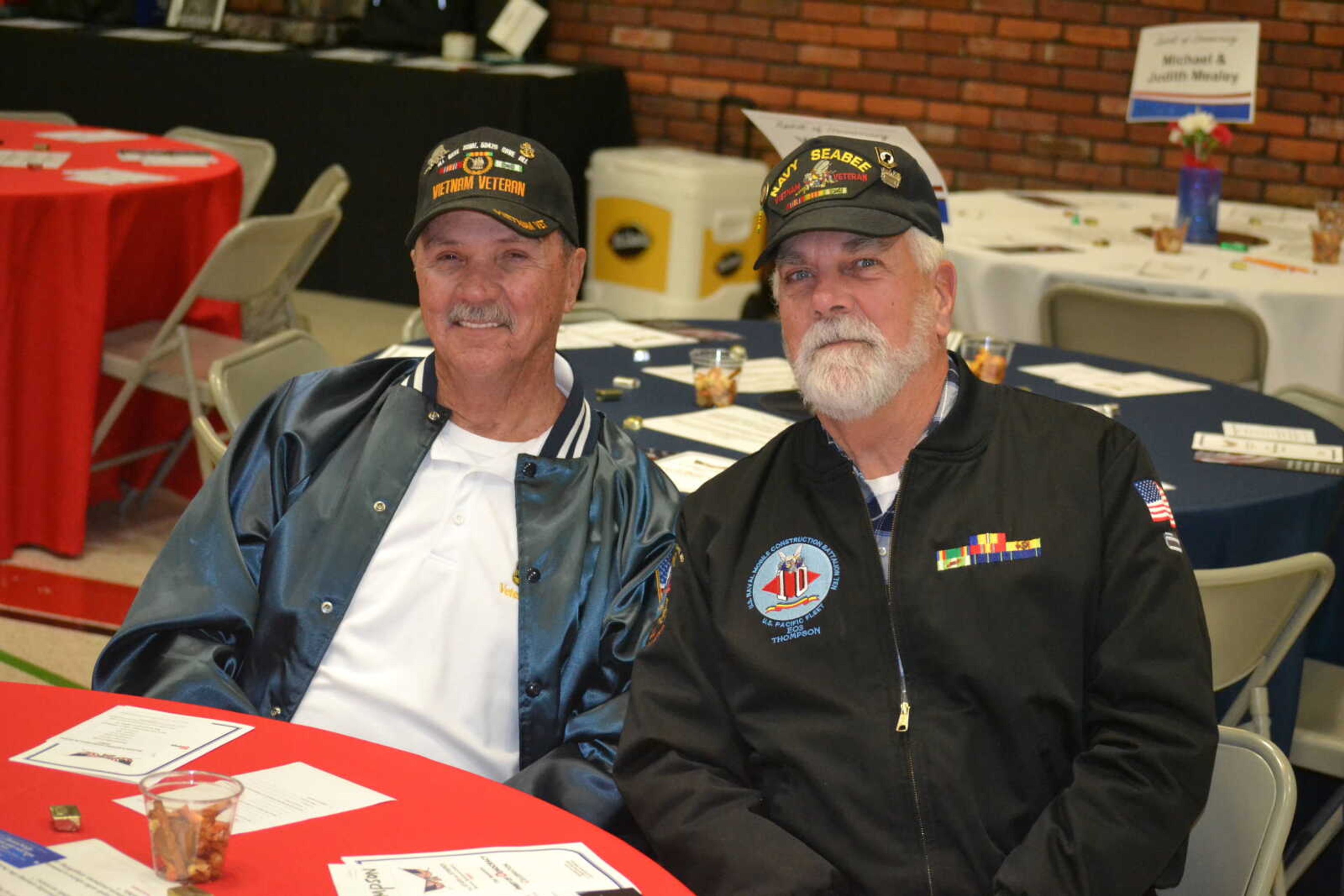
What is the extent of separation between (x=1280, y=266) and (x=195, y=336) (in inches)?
136

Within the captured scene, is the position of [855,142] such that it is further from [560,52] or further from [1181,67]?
[560,52]

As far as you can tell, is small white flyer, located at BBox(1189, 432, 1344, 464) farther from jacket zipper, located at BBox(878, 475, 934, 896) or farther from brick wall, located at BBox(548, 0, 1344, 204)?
brick wall, located at BBox(548, 0, 1344, 204)

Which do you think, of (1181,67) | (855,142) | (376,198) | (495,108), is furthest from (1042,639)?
(376,198)

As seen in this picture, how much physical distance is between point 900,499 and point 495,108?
5.80 meters

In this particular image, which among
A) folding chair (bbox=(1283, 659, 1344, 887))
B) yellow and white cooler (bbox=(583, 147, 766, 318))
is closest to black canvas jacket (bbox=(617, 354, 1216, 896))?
folding chair (bbox=(1283, 659, 1344, 887))

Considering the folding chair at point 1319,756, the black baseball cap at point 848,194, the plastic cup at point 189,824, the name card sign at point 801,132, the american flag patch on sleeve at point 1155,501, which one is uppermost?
the name card sign at point 801,132

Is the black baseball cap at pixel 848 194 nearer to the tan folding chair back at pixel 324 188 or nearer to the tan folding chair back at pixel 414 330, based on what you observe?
the tan folding chair back at pixel 414 330

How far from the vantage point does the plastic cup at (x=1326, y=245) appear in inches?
196

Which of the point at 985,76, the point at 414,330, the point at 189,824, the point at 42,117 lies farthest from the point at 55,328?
the point at 985,76

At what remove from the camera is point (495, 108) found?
727 centimetres

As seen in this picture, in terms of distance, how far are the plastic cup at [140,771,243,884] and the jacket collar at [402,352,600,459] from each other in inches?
34.5

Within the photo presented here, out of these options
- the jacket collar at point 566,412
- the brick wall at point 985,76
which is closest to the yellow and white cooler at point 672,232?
the brick wall at point 985,76

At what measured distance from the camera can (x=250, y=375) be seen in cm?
308

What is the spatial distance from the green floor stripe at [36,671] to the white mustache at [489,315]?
6.30 feet
